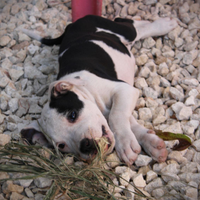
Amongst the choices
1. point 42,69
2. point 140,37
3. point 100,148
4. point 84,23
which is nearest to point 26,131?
point 100,148

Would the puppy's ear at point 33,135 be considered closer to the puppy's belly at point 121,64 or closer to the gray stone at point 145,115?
the gray stone at point 145,115

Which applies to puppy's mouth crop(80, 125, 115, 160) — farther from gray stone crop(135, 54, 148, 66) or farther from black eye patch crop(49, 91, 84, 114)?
gray stone crop(135, 54, 148, 66)

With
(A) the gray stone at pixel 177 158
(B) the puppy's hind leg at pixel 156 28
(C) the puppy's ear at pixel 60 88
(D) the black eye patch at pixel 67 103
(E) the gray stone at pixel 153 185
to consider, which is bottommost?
(E) the gray stone at pixel 153 185

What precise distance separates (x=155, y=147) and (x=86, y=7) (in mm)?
3107

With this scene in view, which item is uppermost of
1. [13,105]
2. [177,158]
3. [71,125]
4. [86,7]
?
[86,7]

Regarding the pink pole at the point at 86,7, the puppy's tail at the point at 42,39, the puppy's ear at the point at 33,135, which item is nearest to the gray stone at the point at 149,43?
the pink pole at the point at 86,7

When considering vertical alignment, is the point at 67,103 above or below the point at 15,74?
above

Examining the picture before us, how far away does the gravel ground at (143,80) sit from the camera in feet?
7.42

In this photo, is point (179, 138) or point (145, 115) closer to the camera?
point (179, 138)

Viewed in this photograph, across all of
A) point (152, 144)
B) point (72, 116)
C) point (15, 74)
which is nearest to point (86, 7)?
point (15, 74)

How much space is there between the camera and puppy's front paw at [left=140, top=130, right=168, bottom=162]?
244 centimetres

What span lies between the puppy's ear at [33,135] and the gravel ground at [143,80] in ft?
0.52

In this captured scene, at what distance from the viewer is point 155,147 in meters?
2.48

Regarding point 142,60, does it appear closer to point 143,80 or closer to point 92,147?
point 143,80
